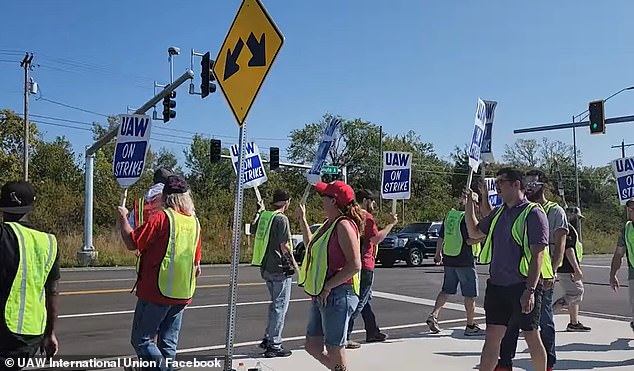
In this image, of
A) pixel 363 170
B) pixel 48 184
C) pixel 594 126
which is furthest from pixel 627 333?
pixel 363 170

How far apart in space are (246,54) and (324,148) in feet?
11.5

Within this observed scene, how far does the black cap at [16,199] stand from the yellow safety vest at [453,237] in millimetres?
6222

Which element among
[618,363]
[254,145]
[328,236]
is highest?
[254,145]

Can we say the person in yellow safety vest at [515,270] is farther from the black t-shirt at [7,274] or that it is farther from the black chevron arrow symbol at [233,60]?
the black t-shirt at [7,274]

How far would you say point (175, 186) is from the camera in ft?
16.4

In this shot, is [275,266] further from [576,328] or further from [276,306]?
[576,328]

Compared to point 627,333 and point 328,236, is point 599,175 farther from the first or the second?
point 328,236

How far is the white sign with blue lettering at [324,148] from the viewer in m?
→ 8.30

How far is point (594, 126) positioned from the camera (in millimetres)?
22500

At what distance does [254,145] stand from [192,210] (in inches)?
195

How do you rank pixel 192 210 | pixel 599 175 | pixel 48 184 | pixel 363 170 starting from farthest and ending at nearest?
pixel 599 175 → pixel 363 170 → pixel 48 184 → pixel 192 210

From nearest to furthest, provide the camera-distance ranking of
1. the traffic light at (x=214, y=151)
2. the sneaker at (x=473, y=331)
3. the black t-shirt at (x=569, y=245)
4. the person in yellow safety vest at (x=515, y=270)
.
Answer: the person in yellow safety vest at (x=515, y=270)
the black t-shirt at (x=569, y=245)
the sneaker at (x=473, y=331)
the traffic light at (x=214, y=151)

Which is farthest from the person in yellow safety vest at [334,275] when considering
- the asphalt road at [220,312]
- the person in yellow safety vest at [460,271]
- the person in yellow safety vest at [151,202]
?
the person in yellow safety vest at [460,271]

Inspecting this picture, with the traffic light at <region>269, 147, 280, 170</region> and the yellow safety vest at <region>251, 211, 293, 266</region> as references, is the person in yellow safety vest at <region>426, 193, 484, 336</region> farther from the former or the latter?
the traffic light at <region>269, 147, 280, 170</region>
